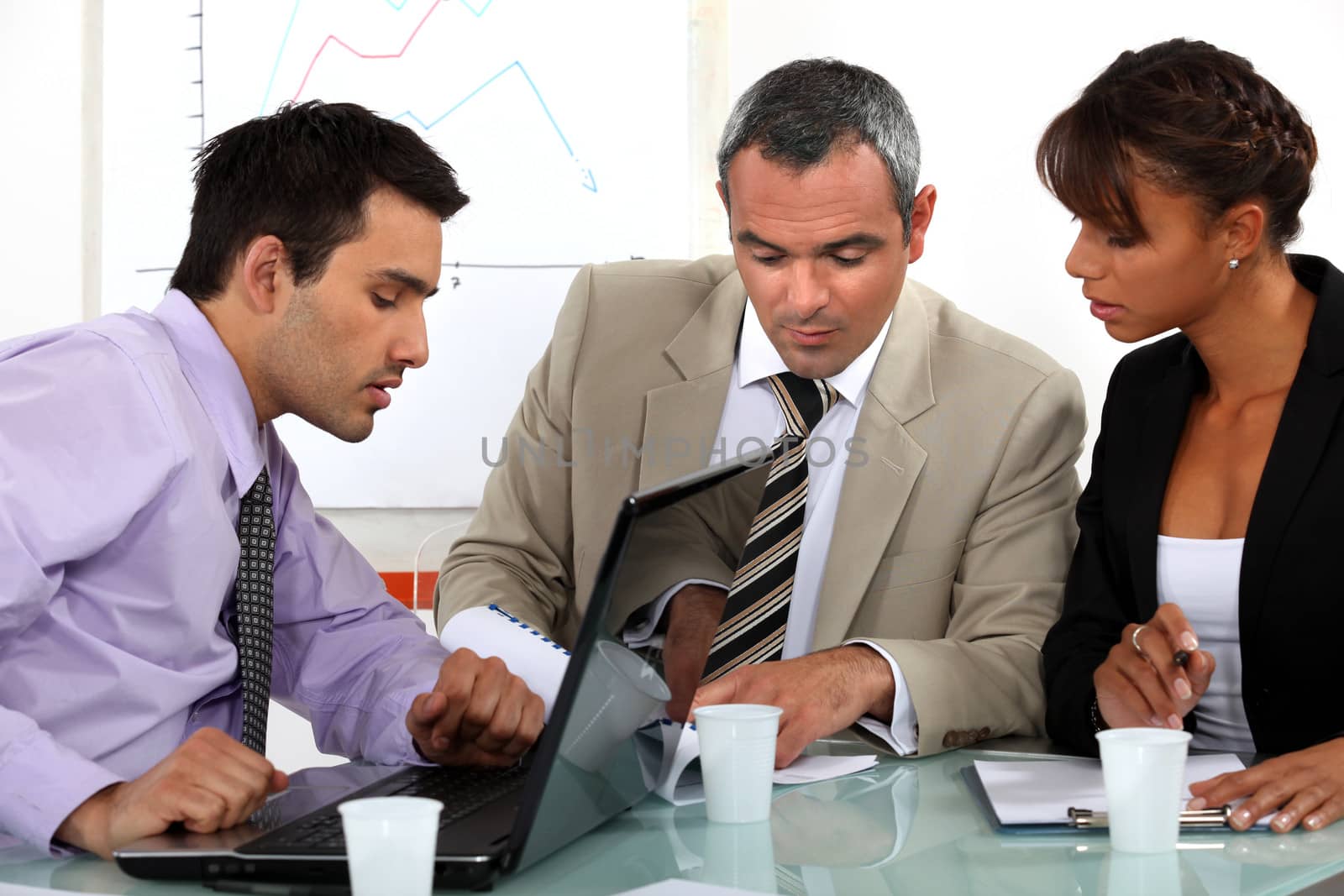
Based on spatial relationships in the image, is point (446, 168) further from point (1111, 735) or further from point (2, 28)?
point (2, 28)

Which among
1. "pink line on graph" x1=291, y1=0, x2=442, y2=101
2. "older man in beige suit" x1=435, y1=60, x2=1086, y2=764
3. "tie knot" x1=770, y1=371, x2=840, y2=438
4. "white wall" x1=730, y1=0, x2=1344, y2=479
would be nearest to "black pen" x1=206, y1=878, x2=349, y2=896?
"older man in beige suit" x1=435, y1=60, x2=1086, y2=764

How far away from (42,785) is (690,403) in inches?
41.9

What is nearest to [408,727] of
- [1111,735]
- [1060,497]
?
[1111,735]

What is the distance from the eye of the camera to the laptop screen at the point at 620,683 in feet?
2.67

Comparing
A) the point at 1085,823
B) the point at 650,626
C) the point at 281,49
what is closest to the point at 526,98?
the point at 281,49

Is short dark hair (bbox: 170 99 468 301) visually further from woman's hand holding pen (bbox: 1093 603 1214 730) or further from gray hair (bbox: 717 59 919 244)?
woman's hand holding pen (bbox: 1093 603 1214 730)

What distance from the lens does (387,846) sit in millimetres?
736

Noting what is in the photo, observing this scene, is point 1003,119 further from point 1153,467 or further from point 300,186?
point 300,186

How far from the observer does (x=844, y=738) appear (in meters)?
1.37

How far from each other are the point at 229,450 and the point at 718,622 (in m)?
0.54

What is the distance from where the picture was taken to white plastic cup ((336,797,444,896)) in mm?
733

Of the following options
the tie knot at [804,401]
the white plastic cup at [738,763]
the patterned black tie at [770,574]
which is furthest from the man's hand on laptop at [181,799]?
the tie knot at [804,401]

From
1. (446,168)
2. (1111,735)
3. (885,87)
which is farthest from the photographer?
(885,87)

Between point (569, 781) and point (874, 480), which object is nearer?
point (569, 781)
